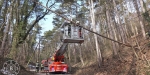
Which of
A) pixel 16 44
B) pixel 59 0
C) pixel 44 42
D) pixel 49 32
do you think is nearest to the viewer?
pixel 16 44

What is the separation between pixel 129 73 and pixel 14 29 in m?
12.3

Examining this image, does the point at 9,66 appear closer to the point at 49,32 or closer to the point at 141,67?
the point at 141,67

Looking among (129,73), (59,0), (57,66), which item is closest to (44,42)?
(59,0)

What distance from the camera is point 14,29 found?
1716 centimetres

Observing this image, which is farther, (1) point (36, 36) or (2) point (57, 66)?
(1) point (36, 36)

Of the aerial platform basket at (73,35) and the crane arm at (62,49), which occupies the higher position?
the aerial platform basket at (73,35)

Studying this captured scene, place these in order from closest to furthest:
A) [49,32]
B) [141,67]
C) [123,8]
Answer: [141,67] → [123,8] → [49,32]

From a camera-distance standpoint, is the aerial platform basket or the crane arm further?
the crane arm

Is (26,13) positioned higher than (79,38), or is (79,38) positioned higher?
(26,13)

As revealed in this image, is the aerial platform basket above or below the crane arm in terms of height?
above

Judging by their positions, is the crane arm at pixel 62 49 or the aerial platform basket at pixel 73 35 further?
the crane arm at pixel 62 49

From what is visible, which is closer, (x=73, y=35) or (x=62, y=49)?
(x=73, y=35)

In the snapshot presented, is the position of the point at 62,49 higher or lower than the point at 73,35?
lower

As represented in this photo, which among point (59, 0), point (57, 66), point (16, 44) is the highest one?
point (59, 0)
